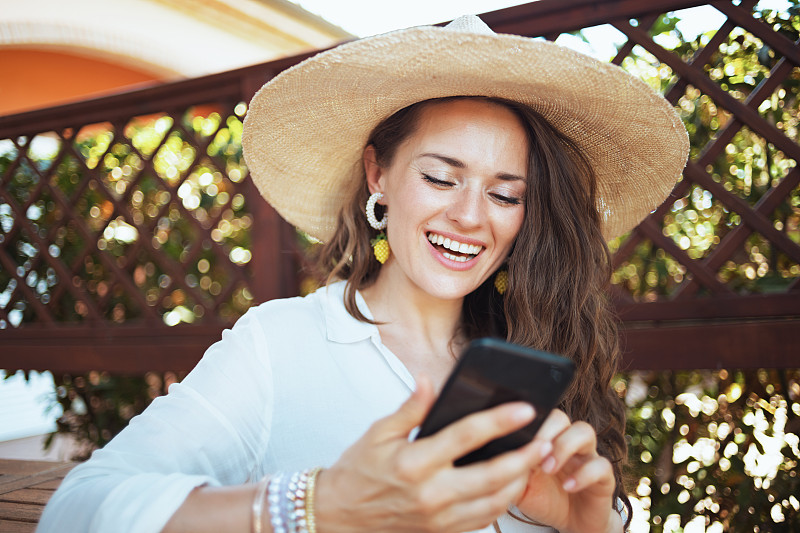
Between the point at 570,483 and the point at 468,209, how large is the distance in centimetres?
70

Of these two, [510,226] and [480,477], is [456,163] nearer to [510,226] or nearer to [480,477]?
[510,226]

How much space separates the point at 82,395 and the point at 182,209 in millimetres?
1815

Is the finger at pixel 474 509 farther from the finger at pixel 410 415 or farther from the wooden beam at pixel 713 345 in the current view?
the wooden beam at pixel 713 345

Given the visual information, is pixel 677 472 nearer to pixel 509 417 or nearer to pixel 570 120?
pixel 570 120

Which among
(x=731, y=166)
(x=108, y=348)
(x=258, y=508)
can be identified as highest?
(x=731, y=166)

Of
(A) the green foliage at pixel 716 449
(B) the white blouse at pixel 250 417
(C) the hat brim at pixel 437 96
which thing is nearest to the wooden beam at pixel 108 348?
(C) the hat brim at pixel 437 96

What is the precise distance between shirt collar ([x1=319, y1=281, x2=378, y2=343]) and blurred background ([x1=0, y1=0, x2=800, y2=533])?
3.48 feet

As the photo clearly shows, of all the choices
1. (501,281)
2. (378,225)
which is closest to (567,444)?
(501,281)

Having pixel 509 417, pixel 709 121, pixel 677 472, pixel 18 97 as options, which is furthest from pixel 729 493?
pixel 18 97

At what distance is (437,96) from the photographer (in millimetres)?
1772

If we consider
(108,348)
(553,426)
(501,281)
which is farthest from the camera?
(108,348)

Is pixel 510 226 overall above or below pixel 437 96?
below

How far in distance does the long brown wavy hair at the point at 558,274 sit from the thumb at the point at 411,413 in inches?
35.0

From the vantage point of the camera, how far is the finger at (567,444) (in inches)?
45.2
